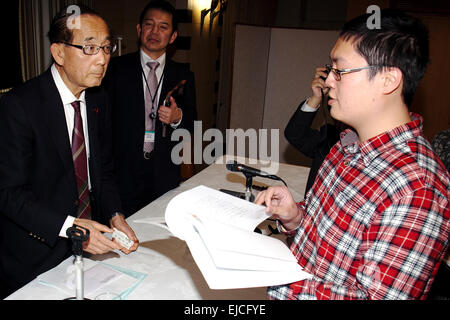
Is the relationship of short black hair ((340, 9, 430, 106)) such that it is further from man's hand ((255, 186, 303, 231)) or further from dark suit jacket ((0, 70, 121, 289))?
dark suit jacket ((0, 70, 121, 289))

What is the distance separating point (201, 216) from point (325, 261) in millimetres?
412

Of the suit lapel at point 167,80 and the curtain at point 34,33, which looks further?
the suit lapel at point 167,80

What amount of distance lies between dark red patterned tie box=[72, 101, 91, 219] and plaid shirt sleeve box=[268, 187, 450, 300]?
1.32 metres

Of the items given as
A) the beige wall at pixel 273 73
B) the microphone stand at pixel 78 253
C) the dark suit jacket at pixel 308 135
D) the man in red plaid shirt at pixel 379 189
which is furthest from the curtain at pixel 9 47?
the beige wall at pixel 273 73

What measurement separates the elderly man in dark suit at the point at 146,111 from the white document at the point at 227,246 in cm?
167

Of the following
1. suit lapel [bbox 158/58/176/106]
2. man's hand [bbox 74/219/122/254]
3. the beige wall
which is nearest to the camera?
man's hand [bbox 74/219/122/254]

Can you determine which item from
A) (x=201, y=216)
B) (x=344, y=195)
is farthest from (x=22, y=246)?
(x=344, y=195)

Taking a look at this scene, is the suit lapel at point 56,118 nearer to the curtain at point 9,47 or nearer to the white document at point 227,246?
the white document at point 227,246

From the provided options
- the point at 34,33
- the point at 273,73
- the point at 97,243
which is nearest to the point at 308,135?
the point at 97,243

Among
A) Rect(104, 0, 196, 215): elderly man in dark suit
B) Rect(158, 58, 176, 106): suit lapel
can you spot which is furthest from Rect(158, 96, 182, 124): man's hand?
Rect(158, 58, 176, 106): suit lapel

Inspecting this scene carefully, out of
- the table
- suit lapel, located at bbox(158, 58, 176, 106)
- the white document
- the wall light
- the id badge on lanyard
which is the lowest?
the table

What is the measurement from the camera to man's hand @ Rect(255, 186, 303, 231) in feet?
4.47

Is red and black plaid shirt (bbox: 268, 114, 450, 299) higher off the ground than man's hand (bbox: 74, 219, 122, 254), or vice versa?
red and black plaid shirt (bbox: 268, 114, 450, 299)

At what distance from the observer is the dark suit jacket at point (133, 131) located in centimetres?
274
